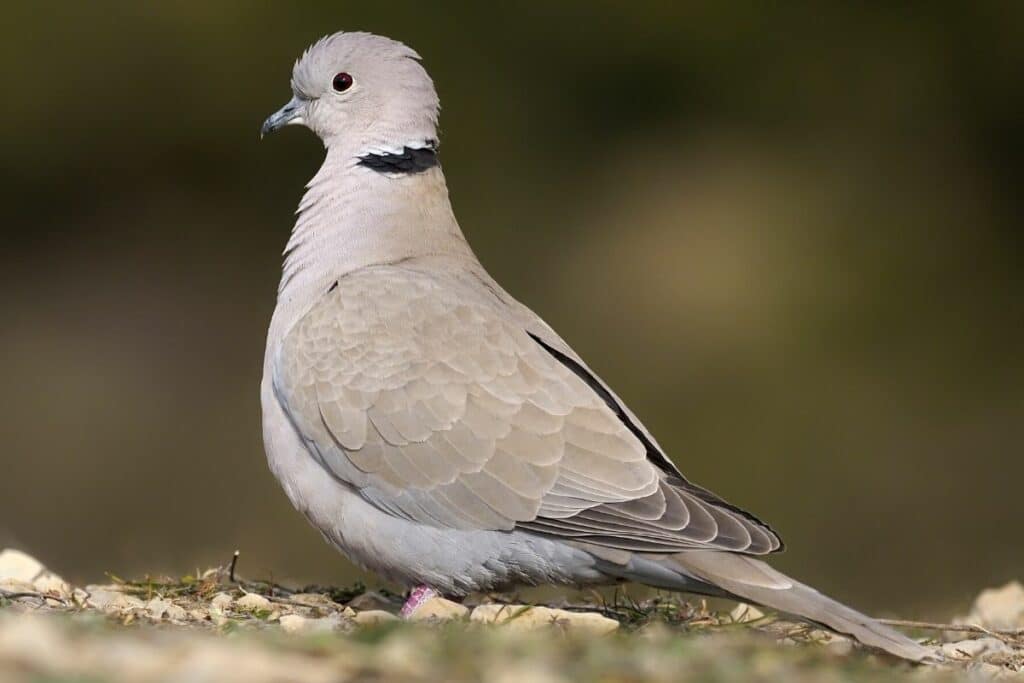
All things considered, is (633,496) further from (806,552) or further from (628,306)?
(628,306)

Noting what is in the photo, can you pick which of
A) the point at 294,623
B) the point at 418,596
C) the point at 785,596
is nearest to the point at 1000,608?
the point at 785,596

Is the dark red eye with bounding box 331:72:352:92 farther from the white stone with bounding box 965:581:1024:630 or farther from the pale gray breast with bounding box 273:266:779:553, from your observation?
the white stone with bounding box 965:581:1024:630

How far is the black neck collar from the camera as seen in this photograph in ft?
18.9

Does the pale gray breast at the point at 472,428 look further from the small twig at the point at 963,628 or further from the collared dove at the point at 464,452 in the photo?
the small twig at the point at 963,628

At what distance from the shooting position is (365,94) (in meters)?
5.91

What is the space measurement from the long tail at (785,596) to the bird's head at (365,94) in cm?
216

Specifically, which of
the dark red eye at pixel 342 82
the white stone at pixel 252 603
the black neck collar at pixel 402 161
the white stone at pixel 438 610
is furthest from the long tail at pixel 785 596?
the dark red eye at pixel 342 82

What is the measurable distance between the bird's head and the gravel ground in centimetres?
172

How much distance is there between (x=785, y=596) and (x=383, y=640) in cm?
133

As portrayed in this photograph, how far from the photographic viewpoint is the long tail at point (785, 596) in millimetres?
4082

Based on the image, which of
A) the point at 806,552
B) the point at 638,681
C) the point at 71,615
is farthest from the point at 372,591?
the point at 806,552

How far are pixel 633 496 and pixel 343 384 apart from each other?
1008mm

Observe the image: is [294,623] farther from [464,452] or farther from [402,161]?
[402,161]

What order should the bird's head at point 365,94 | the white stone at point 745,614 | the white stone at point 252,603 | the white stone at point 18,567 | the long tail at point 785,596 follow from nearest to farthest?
the long tail at point 785,596, the white stone at point 252,603, the white stone at point 745,614, the white stone at point 18,567, the bird's head at point 365,94
